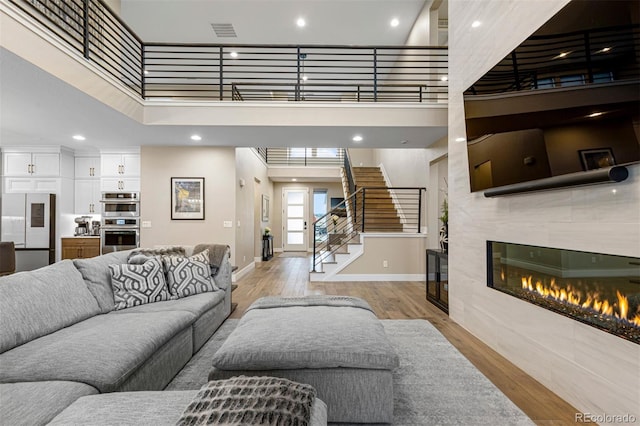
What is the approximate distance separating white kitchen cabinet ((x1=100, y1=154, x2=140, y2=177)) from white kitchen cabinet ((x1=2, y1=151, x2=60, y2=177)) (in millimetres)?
959

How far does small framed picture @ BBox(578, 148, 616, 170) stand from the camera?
5.42 ft

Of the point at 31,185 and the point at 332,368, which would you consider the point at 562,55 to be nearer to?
the point at 332,368

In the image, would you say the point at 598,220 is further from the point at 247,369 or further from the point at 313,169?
the point at 313,169

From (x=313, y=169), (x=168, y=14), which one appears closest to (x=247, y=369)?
(x=168, y=14)

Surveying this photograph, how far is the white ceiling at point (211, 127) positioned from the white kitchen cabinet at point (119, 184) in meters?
0.65

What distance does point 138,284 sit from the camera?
271 cm

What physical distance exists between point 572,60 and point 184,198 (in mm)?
5649

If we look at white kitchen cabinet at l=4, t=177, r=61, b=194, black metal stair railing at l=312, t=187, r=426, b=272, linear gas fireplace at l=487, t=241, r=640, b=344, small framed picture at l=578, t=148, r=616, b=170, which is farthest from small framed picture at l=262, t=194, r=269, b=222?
small framed picture at l=578, t=148, r=616, b=170

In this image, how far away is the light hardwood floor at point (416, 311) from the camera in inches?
77.2

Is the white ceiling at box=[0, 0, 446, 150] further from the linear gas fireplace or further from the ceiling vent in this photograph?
the linear gas fireplace

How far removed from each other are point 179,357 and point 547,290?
8.94 feet

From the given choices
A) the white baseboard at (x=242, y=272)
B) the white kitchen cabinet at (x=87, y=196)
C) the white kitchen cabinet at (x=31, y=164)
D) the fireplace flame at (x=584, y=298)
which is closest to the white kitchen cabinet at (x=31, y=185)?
the white kitchen cabinet at (x=31, y=164)

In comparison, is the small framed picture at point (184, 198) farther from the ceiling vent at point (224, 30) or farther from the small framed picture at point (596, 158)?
the small framed picture at point (596, 158)

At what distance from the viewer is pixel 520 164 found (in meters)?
2.29
